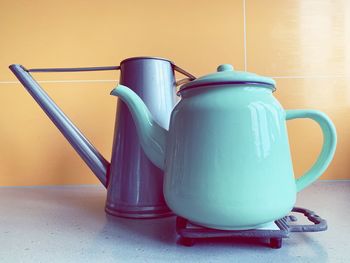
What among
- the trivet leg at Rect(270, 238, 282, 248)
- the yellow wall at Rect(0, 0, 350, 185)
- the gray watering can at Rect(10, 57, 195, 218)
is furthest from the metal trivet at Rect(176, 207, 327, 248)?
the yellow wall at Rect(0, 0, 350, 185)

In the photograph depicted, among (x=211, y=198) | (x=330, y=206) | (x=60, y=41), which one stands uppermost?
(x=60, y=41)

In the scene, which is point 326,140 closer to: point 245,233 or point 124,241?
point 245,233

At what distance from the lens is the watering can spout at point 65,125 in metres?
0.44

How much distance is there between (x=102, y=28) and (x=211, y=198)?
1.74ft

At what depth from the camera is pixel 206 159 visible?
0.97ft

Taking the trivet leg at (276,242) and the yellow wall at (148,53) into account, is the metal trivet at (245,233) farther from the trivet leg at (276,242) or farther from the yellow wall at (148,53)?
the yellow wall at (148,53)

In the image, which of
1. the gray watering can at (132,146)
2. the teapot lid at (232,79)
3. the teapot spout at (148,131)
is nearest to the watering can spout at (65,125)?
the gray watering can at (132,146)

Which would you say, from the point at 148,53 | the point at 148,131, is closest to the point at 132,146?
the point at 148,131

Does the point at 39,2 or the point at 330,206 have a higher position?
the point at 39,2

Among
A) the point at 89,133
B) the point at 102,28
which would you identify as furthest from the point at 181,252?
the point at 102,28

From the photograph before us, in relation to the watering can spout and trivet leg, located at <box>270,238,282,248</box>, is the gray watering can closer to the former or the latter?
the watering can spout

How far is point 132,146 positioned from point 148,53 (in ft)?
1.02

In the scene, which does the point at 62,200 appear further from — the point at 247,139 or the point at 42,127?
the point at 247,139

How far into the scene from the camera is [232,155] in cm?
29
